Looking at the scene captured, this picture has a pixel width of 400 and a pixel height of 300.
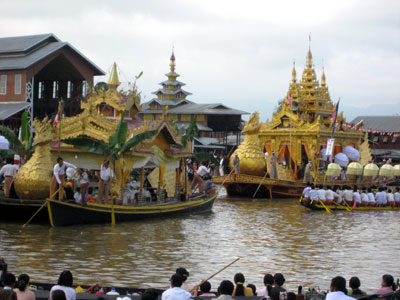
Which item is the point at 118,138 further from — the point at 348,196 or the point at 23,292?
the point at 23,292

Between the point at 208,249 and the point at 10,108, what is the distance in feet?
70.2

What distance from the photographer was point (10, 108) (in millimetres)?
34844

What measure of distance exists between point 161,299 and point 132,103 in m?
16.5

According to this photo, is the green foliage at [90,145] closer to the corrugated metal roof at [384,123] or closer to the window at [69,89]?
the window at [69,89]

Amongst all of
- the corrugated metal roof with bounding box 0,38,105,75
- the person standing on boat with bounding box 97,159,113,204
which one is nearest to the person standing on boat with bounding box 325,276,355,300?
the person standing on boat with bounding box 97,159,113,204

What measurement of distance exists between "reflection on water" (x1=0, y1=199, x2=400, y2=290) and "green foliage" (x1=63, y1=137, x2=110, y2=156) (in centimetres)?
222

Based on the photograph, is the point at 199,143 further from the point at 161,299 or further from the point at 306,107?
the point at 161,299

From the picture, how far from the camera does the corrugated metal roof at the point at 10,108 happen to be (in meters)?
33.5

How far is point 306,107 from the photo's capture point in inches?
1501

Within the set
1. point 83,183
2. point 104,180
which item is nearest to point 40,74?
point 83,183

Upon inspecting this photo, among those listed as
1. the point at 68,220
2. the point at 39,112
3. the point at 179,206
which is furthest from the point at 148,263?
the point at 39,112

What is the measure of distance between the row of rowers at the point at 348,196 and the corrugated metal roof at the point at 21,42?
18329 mm

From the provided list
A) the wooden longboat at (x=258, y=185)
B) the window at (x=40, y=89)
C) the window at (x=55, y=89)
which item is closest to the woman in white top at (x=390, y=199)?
the wooden longboat at (x=258, y=185)

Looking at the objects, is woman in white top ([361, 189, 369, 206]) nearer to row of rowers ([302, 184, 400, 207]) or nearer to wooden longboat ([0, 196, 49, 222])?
row of rowers ([302, 184, 400, 207])
